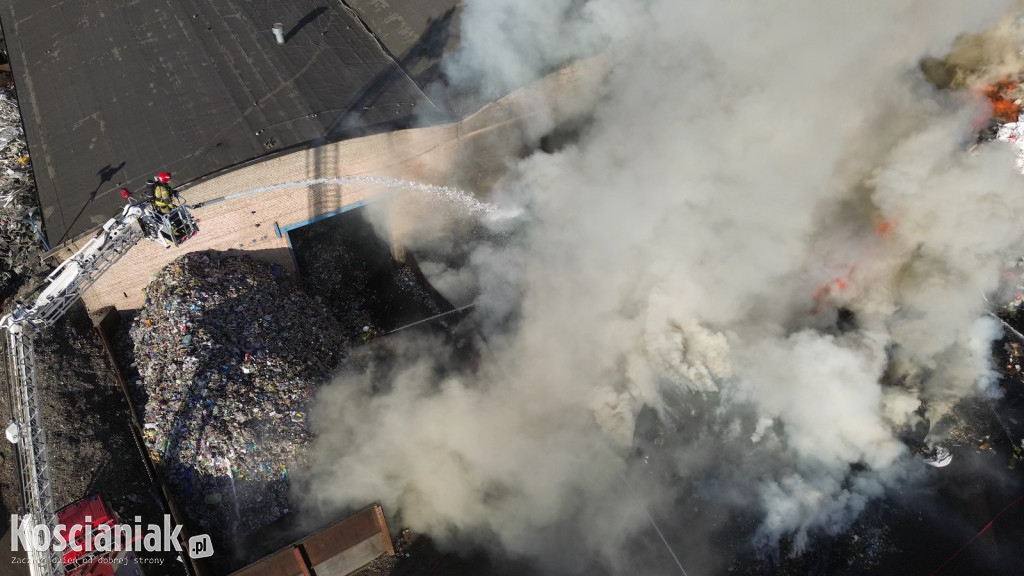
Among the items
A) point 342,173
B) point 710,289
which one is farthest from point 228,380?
point 710,289

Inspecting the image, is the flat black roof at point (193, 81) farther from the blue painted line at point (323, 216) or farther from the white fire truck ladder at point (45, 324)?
the white fire truck ladder at point (45, 324)

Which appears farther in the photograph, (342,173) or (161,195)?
(342,173)

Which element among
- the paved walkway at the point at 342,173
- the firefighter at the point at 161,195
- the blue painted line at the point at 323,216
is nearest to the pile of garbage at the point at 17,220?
the paved walkway at the point at 342,173

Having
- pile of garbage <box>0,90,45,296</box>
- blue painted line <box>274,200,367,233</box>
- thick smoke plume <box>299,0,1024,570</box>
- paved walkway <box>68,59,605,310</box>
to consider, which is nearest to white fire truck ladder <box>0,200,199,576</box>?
paved walkway <box>68,59,605,310</box>

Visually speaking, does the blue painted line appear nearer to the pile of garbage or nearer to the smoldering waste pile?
the smoldering waste pile

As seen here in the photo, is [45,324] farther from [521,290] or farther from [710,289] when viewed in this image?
[710,289]

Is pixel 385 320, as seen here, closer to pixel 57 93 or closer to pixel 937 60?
pixel 57 93
